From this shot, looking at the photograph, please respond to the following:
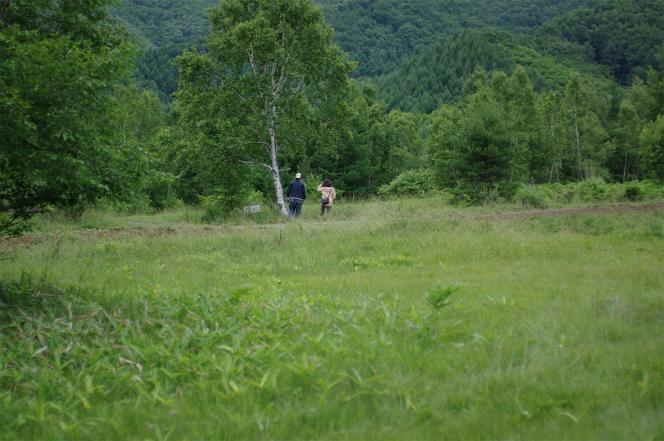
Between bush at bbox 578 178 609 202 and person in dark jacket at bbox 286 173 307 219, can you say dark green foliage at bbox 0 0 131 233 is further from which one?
bush at bbox 578 178 609 202

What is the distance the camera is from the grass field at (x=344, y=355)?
3494 millimetres

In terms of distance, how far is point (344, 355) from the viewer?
14.8 feet

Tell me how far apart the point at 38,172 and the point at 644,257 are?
9542 millimetres

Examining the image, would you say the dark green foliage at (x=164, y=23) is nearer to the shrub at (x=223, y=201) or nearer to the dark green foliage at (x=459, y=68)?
the dark green foliage at (x=459, y=68)

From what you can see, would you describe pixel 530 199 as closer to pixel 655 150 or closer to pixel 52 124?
pixel 655 150

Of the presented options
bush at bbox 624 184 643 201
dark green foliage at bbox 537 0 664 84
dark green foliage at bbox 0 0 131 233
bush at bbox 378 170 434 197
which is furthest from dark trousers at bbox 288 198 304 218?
dark green foliage at bbox 537 0 664 84

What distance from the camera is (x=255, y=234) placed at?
13.9 metres

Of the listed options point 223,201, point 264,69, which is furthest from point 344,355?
point 264,69

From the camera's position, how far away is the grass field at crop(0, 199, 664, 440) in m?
3.49

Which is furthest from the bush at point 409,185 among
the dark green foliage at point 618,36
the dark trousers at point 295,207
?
the dark green foliage at point 618,36

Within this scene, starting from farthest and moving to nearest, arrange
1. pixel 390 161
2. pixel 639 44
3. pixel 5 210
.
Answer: pixel 639 44, pixel 390 161, pixel 5 210

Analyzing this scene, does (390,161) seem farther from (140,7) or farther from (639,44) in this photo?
(140,7)

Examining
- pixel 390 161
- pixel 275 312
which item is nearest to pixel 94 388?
pixel 275 312

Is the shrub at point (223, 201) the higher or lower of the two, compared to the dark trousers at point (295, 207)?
lower
